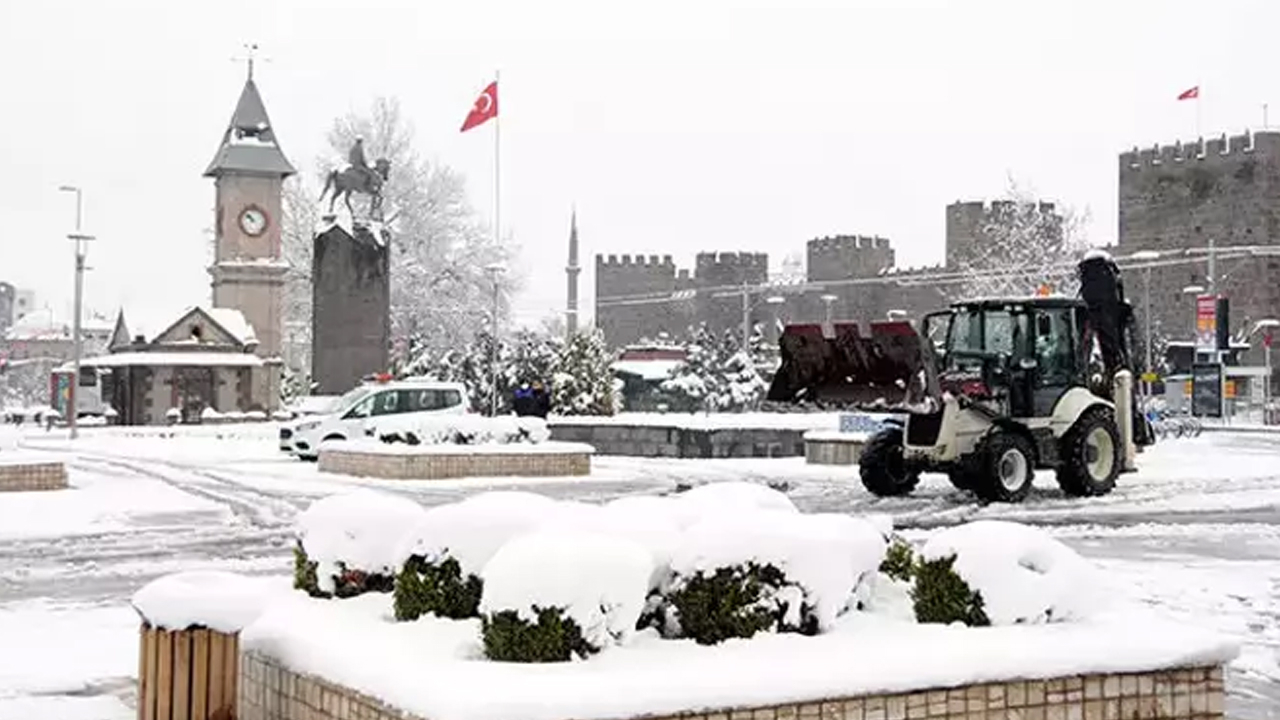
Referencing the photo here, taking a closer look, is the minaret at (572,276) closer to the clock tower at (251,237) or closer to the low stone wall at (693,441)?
the clock tower at (251,237)

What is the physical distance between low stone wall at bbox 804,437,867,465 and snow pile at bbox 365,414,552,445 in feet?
16.7

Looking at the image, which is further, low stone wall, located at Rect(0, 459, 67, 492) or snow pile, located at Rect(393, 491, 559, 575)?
low stone wall, located at Rect(0, 459, 67, 492)

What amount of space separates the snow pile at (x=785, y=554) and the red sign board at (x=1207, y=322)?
1624 inches

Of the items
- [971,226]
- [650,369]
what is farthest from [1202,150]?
[650,369]

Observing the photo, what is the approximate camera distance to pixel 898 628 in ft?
20.6

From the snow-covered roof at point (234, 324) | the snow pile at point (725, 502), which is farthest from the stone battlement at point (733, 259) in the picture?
the snow pile at point (725, 502)

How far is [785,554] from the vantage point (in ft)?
20.0

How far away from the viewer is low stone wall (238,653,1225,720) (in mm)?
5367

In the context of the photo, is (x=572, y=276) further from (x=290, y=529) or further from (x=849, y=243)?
(x=290, y=529)

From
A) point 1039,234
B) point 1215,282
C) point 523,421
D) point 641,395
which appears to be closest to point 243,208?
point 641,395

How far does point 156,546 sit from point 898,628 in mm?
10339

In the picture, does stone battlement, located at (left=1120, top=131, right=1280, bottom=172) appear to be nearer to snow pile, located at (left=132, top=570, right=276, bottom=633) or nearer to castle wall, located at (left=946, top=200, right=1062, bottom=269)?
castle wall, located at (left=946, top=200, right=1062, bottom=269)

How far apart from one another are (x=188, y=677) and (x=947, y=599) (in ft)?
10.2

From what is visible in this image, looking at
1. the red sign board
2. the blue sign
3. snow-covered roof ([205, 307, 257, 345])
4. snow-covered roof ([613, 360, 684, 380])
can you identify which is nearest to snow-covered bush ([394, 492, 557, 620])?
the blue sign
